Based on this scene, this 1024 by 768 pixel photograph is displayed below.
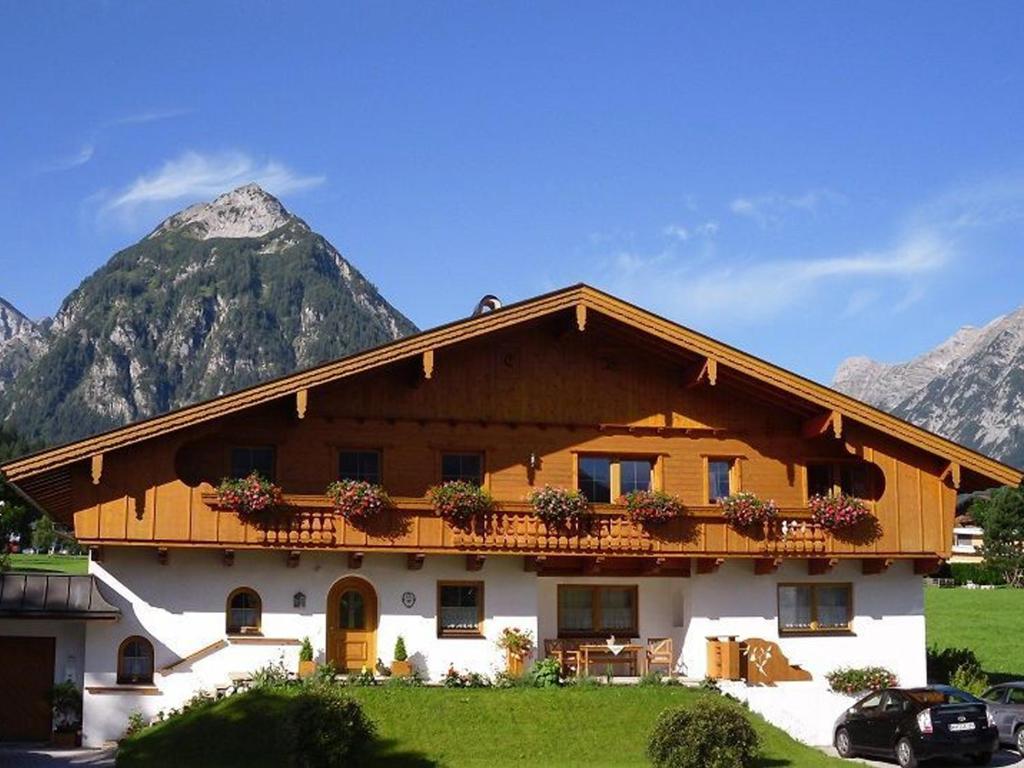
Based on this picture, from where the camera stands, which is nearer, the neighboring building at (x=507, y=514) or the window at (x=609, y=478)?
the neighboring building at (x=507, y=514)

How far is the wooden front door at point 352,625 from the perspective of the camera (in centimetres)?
2848

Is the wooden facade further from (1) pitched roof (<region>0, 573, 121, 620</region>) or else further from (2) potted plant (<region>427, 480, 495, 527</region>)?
(1) pitched roof (<region>0, 573, 121, 620</region>)

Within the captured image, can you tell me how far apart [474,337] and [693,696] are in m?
8.45

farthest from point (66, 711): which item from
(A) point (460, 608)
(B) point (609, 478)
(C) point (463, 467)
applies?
(B) point (609, 478)

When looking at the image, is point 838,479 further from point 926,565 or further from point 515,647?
point 515,647

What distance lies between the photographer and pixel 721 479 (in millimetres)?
30953

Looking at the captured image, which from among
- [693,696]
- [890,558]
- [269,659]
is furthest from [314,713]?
[890,558]

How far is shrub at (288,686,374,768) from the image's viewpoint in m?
20.8

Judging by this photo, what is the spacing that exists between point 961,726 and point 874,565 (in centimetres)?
778

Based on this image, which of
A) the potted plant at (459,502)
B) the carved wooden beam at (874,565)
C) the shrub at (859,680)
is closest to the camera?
the potted plant at (459,502)

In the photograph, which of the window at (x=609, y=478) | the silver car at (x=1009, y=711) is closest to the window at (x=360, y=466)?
the window at (x=609, y=478)

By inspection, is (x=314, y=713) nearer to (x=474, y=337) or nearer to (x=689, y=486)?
(x=474, y=337)

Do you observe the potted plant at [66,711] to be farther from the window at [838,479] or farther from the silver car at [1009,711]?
the silver car at [1009,711]

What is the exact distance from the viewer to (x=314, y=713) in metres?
20.9
